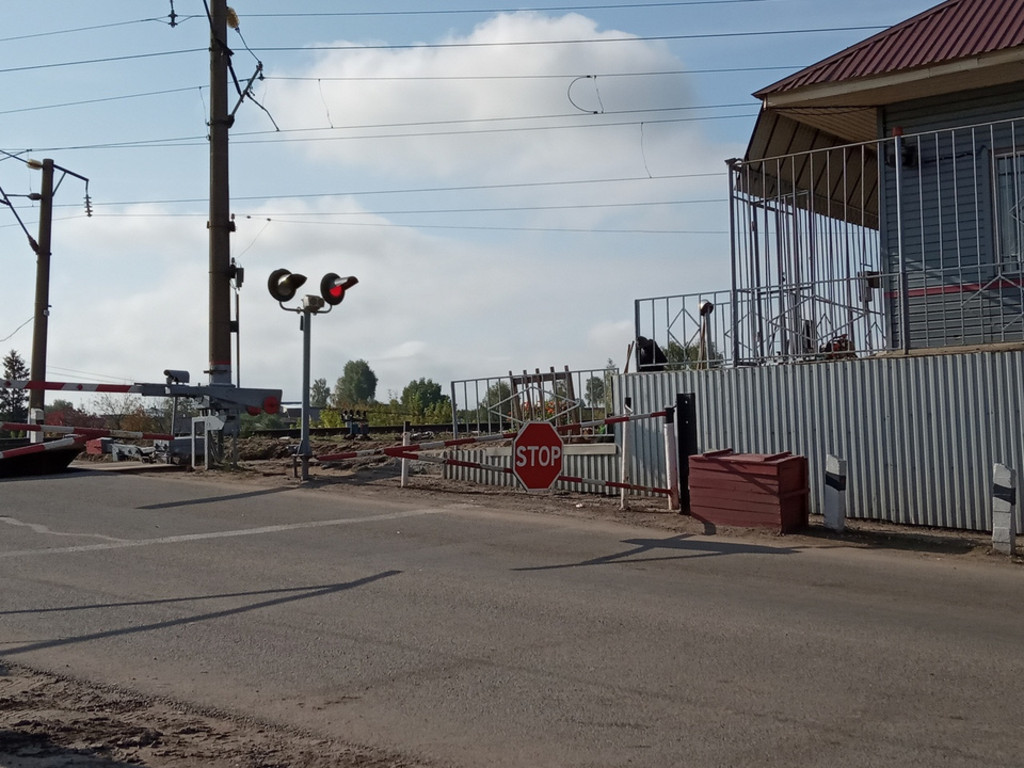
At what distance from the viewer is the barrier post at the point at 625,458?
44.2ft

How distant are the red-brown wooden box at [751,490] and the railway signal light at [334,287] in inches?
266

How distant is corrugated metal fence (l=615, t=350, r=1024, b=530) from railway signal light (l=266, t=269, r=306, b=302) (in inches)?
249

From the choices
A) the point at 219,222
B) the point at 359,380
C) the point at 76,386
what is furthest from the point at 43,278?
the point at 359,380

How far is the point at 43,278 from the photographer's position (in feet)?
92.2

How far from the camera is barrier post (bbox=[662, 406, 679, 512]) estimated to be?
1310 cm

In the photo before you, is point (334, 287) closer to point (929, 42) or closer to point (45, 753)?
point (929, 42)

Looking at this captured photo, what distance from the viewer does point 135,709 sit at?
5414mm

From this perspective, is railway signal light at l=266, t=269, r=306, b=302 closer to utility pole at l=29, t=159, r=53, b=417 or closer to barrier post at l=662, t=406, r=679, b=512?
barrier post at l=662, t=406, r=679, b=512

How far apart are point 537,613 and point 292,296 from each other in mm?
10050

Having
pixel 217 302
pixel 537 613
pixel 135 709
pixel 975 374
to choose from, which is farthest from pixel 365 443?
pixel 135 709

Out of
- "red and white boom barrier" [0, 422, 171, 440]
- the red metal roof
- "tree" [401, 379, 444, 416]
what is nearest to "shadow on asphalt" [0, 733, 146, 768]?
"red and white boom barrier" [0, 422, 171, 440]

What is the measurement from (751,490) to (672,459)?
66.9 inches

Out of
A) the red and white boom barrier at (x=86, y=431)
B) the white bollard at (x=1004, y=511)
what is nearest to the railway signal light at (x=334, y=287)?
the red and white boom barrier at (x=86, y=431)

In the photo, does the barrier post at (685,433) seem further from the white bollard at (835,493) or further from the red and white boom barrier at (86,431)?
the red and white boom barrier at (86,431)
